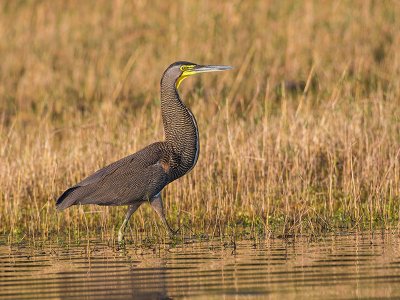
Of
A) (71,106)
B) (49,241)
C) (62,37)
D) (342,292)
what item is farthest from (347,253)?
(62,37)

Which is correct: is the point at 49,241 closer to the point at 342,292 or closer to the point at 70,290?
the point at 70,290

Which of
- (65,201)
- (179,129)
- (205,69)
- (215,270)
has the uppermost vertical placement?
(205,69)

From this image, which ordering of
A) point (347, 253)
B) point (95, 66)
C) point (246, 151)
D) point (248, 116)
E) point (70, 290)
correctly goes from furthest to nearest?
point (95, 66) < point (248, 116) < point (246, 151) < point (347, 253) < point (70, 290)

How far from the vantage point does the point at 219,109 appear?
1207 cm

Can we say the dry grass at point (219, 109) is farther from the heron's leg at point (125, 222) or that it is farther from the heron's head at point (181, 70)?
the heron's head at point (181, 70)

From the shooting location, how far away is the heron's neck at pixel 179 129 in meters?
10.3

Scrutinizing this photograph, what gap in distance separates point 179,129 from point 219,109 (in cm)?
172

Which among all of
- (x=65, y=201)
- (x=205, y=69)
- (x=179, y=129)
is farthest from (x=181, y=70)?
(x=65, y=201)

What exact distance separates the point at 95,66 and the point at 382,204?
8.20 m

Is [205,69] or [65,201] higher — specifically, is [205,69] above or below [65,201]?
above

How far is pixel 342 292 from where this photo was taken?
6715 mm

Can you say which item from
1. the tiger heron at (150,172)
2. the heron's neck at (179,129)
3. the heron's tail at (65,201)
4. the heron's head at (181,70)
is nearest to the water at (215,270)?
the heron's tail at (65,201)

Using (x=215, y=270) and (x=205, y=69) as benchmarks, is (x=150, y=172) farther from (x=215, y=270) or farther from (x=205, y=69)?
(x=215, y=270)

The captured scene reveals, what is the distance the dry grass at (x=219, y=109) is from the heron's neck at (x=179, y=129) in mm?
A: 603
